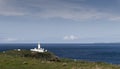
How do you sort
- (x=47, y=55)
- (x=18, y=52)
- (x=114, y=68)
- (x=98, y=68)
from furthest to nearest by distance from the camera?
(x=47, y=55)
(x=18, y=52)
(x=114, y=68)
(x=98, y=68)

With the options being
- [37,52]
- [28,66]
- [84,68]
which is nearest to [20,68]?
[28,66]

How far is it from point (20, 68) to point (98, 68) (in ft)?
34.3

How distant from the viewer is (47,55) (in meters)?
82.7

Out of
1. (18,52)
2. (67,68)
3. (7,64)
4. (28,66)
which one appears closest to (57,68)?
(67,68)

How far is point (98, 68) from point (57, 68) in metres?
5.53

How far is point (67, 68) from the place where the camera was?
4081 cm

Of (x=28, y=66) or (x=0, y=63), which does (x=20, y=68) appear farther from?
(x=0, y=63)

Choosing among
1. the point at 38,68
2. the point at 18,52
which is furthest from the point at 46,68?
the point at 18,52

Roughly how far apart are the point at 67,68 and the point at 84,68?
2332 mm

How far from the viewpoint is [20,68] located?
132 feet

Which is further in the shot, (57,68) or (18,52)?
(18,52)

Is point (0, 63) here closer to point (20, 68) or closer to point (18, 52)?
point (20, 68)

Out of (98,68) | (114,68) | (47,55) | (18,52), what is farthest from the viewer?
(47,55)

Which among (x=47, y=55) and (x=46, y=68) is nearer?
(x=46, y=68)
